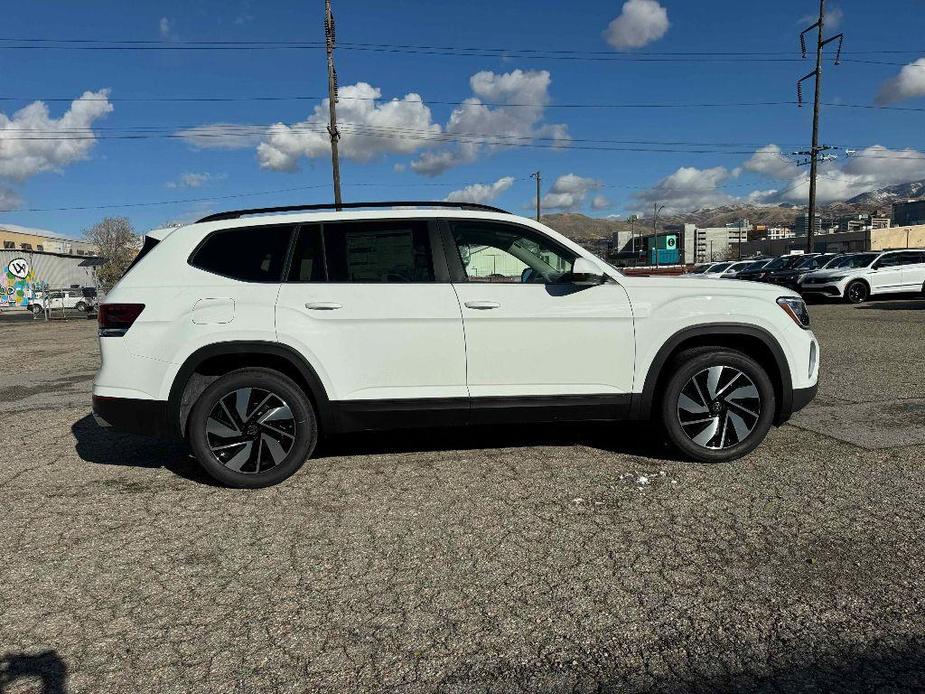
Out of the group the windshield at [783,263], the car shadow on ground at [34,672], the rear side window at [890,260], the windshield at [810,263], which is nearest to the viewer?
the car shadow on ground at [34,672]

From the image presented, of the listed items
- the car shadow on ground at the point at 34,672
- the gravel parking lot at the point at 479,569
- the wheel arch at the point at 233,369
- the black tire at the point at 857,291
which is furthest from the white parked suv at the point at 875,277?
the car shadow on ground at the point at 34,672

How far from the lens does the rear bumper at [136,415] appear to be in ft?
12.9

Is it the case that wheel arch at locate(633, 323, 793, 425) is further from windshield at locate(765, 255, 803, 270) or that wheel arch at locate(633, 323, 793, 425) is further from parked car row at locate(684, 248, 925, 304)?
windshield at locate(765, 255, 803, 270)

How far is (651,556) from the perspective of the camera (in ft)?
9.74

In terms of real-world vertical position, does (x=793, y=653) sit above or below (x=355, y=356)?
below

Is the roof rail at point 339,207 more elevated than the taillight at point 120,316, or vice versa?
the roof rail at point 339,207

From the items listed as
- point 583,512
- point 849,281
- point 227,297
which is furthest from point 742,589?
point 849,281

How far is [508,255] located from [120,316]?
8.54 feet

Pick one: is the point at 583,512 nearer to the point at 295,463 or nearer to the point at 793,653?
the point at 793,653

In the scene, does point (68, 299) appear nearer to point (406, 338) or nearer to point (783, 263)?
point (406, 338)

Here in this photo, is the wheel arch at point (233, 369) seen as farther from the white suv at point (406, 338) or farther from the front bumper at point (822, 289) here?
the front bumper at point (822, 289)

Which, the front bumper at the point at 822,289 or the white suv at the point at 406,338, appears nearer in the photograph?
the white suv at the point at 406,338

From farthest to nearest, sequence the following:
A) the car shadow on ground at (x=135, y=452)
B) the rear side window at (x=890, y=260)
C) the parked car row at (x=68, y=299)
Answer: the parked car row at (x=68, y=299) < the rear side window at (x=890, y=260) < the car shadow on ground at (x=135, y=452)

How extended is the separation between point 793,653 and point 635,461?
2.12 metres
